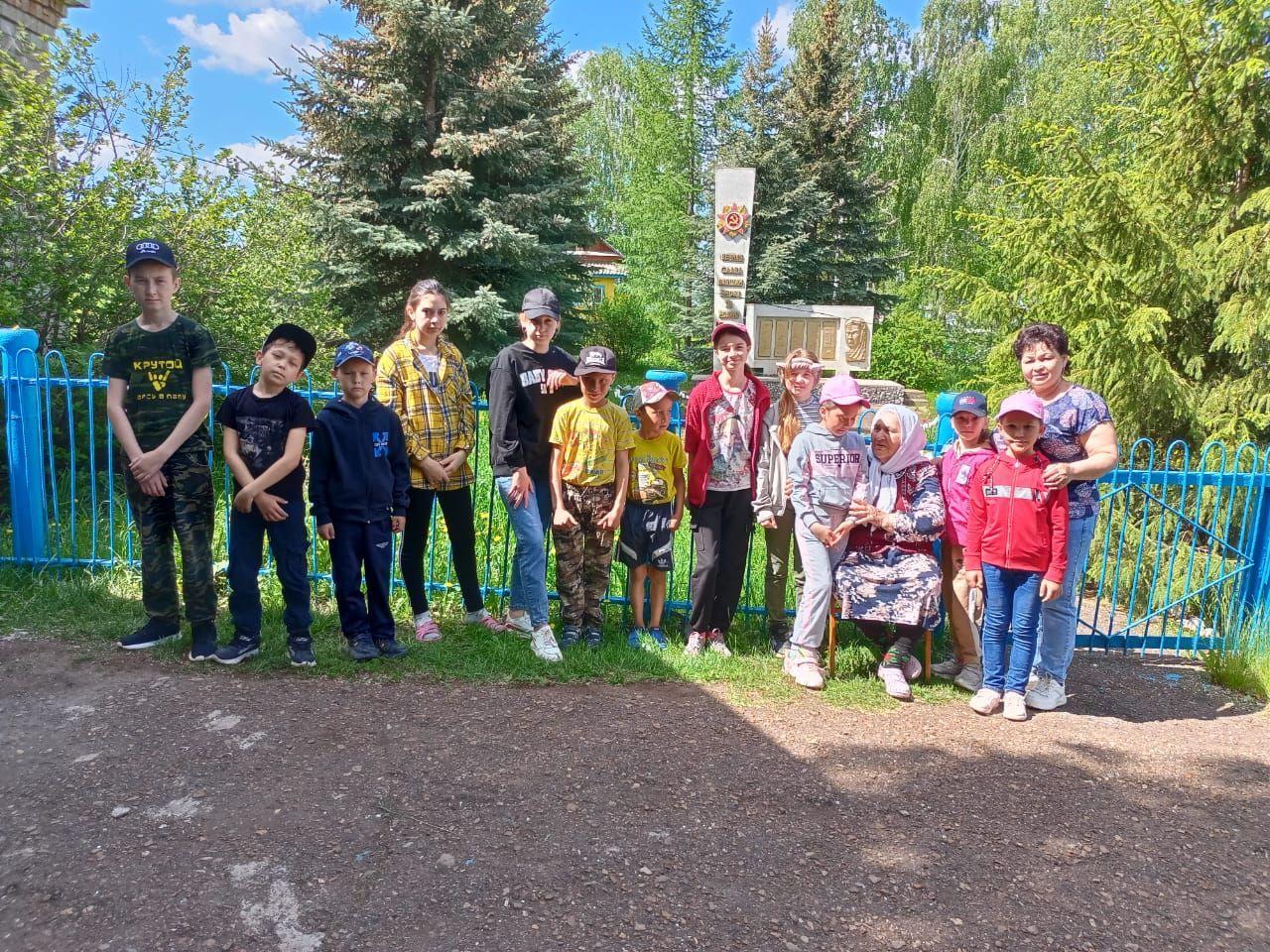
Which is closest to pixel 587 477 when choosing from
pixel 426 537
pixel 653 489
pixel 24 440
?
pixel 653 489

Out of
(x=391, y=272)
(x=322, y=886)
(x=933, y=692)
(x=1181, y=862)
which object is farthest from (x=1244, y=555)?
(x=391, y=272)

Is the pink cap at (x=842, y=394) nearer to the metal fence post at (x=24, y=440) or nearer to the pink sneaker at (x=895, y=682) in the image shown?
the pink sneaker at (x=895, y=682)

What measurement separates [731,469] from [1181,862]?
2467mm

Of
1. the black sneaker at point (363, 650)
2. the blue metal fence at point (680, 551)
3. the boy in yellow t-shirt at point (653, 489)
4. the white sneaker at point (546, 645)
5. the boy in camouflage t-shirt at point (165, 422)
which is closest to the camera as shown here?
the boy in camouflage t-shirt at point (165, 422)

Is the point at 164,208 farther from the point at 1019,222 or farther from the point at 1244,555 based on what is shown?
the point at 1244,555

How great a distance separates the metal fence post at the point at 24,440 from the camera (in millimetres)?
4891

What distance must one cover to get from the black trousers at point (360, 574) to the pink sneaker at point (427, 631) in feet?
0.71

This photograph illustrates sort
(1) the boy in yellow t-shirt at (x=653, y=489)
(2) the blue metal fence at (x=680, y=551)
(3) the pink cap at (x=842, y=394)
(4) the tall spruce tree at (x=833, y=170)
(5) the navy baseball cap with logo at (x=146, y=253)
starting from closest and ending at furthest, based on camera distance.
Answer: (5) the navy baseball cap with logo at (x=146, y=253) < (3) the pink cap at (x=842, y=394) < (1) the boy in yellow t-shirt at (x=653, y=489) < (2) the blue metal fence at (x=680, y=551) < (4) the tall spruce tree at (x=833, y=170)

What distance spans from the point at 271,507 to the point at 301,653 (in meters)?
0.77

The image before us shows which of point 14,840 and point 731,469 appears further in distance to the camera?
point 731,469

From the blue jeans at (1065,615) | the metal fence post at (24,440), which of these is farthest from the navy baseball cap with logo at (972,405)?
the metal fence post at (24,440)

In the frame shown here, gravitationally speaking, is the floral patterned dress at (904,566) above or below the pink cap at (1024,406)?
below

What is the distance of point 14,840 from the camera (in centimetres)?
255

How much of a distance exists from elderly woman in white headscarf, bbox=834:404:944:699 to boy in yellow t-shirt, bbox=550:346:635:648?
1236mm
